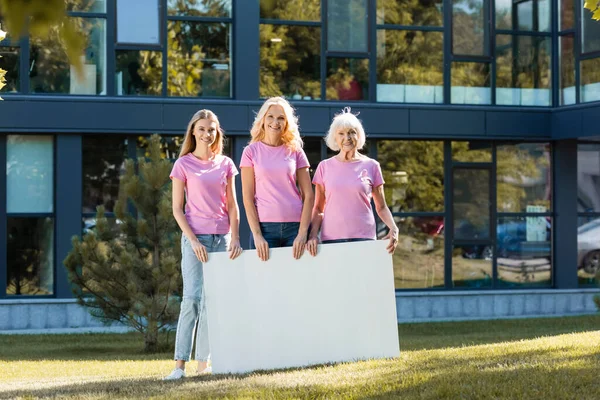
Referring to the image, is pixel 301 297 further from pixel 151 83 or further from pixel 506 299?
pixel 506 299

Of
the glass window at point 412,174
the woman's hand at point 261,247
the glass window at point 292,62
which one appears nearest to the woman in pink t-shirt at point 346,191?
the woman's hand at point 261,247

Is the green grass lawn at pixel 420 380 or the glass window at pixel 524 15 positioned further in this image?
the glass window at pixel 524 15

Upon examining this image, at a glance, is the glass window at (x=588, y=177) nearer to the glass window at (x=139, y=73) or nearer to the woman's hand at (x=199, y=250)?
the glass window at (x=139, y=73)

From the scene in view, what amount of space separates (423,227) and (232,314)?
35.5ft

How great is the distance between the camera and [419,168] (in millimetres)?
17000

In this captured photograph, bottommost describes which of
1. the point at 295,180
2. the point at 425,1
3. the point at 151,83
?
the point at 295,180

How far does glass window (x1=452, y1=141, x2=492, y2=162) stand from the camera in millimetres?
17172

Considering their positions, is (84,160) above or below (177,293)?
above

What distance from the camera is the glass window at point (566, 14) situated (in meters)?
17.2

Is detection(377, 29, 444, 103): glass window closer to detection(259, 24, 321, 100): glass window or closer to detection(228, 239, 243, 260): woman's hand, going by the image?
detection(259, 24, 321, 100): glass window

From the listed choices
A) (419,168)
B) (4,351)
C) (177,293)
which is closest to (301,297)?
(177,293)

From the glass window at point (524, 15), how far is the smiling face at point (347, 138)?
1140cm

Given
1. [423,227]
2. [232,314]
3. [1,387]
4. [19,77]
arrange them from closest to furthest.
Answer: [232,314] < [1,387] < [19,77] < [423,227]

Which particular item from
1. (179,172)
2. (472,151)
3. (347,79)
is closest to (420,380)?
(179,172)
